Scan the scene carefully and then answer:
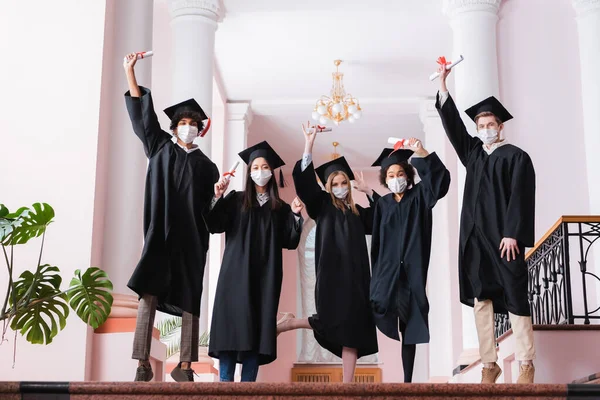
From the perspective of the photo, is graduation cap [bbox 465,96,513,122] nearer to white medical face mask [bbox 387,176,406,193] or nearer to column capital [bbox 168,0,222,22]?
white medical face mask [bbox 387,176,406,193]

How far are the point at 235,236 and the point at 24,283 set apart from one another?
1.38m

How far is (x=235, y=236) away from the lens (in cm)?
621

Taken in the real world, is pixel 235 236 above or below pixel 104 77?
below

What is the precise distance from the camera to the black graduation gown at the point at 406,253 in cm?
620

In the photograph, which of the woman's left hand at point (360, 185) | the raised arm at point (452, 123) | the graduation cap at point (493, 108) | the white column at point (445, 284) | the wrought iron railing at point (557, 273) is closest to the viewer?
Answer: the graduation cap at point (493, 108)

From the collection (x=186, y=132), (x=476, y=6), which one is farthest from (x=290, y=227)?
(x=476, y=6)

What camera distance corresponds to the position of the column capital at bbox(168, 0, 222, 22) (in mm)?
11453

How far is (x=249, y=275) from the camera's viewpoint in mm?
6086

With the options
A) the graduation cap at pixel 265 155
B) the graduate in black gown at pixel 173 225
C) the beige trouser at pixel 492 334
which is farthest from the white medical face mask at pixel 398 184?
the graduate in black gown at pixel 173 225

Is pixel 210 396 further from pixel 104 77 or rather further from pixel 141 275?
pixel 104 77

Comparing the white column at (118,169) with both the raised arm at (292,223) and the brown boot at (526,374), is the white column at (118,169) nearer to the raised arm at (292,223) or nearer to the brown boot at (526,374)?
the raised arm at (292,223)

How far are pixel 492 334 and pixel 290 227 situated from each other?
1497 mm

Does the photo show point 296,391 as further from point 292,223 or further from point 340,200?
point 340,200

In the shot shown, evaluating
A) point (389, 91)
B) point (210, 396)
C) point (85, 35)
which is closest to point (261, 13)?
point (389, 91)
